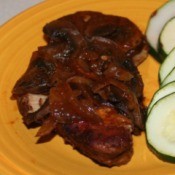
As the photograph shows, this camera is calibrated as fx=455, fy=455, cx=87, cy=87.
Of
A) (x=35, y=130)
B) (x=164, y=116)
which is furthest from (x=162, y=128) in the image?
(x=35, y=130)

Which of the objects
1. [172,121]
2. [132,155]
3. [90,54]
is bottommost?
[132,155]

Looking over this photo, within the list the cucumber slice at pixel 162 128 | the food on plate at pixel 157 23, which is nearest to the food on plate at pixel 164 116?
the cucumber slice at pixel 162 128

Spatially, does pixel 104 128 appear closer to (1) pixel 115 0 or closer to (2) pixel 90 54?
(2) pixel 90 54

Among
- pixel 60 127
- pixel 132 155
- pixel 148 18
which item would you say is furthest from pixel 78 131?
pixel 148 18

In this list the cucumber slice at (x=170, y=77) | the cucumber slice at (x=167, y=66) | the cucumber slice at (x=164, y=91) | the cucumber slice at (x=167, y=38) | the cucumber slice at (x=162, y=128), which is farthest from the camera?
the cucumber slice at (x=167, y=38)

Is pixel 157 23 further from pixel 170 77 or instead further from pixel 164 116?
pixel 164 116

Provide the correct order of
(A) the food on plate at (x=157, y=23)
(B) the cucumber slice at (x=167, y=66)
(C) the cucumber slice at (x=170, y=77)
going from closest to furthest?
(C) the cucumber slice at (x=170, y=77) < (B) the cucumber slice at (x=167, y=66) < (A) the food on plate at (x=157, y=23)

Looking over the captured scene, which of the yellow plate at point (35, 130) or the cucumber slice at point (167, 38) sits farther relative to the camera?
the cucumber slice at point (167, 38)

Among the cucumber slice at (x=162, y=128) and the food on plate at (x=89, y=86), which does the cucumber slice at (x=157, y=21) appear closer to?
the food on plate at (x=89, y=86)

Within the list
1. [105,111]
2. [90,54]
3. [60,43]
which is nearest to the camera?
[105,111]
